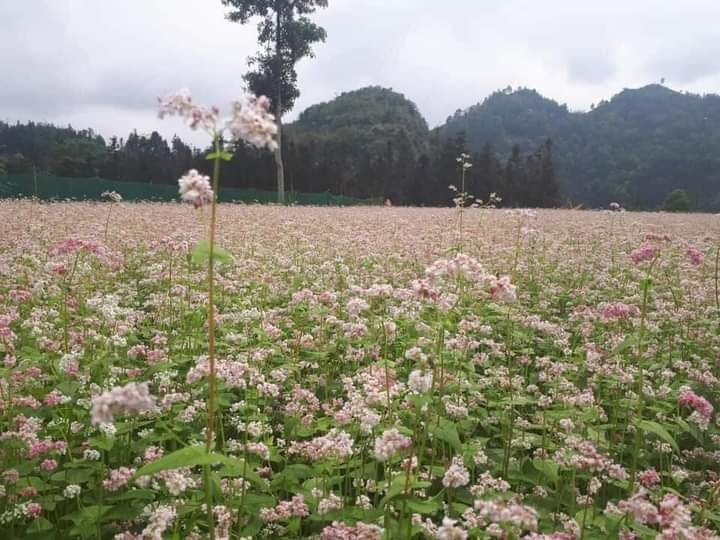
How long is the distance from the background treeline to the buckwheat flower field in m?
45.1

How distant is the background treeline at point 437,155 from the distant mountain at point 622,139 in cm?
29

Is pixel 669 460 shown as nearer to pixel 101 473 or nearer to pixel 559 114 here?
pixel 101 473

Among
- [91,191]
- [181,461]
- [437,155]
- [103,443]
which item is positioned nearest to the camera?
[181,461]

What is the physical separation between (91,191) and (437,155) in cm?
4815

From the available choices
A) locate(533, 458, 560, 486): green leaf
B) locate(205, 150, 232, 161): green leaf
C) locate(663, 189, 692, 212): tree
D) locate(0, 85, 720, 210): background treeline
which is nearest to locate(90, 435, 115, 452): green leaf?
locate(205, 150, 232, 161): green leaf

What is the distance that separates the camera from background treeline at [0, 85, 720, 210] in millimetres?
75938

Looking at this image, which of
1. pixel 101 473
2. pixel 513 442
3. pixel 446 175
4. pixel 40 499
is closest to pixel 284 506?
pixel 101 473

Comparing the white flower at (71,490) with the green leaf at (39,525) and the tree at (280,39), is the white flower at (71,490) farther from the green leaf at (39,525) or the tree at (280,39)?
the tree at (280,39)

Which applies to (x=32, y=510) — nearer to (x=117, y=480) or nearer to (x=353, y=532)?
(x=117, y=480)

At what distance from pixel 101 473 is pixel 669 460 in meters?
4.13

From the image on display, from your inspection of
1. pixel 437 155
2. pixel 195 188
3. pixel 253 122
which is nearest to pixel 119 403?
pixel 195 188

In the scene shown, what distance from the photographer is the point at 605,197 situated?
98.8 metres

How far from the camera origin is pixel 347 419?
3.49m

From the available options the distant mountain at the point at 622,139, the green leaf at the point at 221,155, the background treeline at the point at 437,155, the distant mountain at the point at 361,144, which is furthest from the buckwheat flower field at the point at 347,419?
the distant mountain at the point at 622,139
